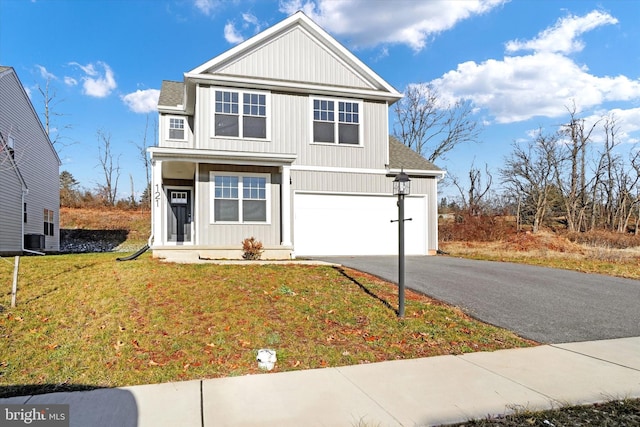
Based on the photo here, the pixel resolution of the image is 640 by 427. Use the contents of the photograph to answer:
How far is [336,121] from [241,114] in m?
3.27

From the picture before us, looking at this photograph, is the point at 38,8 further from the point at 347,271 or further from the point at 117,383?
the point at 117,383

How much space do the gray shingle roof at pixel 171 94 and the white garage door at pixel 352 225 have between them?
6787mm

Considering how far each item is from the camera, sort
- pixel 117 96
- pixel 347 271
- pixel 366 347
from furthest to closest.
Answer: pixel 117 96
pixel 347 271
pixel 366 347

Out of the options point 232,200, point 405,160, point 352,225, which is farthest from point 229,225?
point 405,160

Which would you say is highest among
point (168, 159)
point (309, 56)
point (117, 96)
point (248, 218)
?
point (117, 96)

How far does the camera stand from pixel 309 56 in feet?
46.1

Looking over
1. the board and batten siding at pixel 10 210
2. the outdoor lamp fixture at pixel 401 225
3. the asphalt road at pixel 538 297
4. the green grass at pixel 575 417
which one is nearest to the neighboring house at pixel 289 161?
the asphalt road at pixel 538 297

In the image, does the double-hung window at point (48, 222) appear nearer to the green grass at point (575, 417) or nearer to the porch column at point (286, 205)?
the porch column at point (286, 205)

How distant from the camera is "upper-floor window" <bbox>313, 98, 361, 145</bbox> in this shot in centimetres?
1388

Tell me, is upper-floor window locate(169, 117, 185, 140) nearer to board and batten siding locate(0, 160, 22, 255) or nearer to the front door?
the front door

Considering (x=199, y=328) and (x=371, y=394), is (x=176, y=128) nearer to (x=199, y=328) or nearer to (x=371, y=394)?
(x=199, y=328)

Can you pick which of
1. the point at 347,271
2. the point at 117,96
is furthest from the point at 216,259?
the point at 117,96

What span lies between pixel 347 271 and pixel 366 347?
4273 mm

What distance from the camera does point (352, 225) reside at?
46.3 ft
